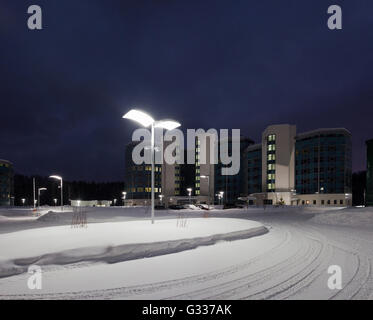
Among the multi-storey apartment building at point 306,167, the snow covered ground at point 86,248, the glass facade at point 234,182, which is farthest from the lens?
the glass facade at point 234,182

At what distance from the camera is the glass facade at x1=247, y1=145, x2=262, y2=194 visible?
101 m

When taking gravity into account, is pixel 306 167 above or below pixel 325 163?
below

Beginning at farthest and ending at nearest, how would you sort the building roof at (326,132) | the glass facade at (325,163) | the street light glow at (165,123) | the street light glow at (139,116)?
the glass facade at (325,163)
the building roof at (326,132)
the street light glow at (165,123)
the street light glow at (139,116)

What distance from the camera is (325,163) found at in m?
83.9

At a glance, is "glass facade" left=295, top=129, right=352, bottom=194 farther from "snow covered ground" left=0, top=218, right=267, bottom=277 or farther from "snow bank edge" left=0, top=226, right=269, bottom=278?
"snow covered ground" left=0, top=218, right=267, bottom=277

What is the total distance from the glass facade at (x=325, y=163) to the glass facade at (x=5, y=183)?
118 meters

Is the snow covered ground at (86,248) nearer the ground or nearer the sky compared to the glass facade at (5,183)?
nearer the sky

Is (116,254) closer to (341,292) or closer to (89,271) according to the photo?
(89,271)

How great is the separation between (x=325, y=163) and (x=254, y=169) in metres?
26.9

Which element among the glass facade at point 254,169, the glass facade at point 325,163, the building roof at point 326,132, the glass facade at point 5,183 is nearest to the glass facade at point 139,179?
the glass facade at point 254,169

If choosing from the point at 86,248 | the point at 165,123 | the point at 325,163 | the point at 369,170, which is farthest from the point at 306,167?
the point at 86,248

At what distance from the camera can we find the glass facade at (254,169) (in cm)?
10119

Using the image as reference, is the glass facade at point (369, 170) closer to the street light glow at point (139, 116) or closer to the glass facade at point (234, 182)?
the glass facade at point (234, 182)

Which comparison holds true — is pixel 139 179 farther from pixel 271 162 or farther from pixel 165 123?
pixel 165 123
